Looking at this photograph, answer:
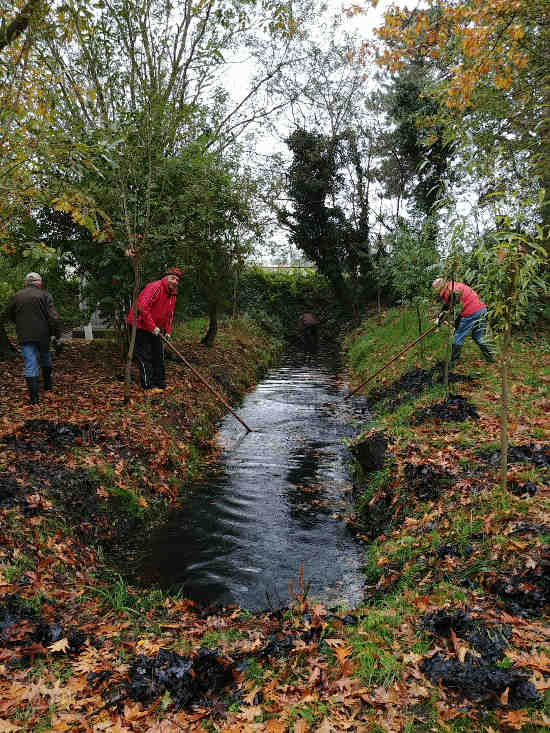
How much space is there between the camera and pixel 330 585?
4.79 m

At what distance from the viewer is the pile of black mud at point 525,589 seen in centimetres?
355

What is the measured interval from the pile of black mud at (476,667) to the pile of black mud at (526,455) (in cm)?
256

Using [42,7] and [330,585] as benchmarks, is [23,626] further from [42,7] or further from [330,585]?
[42,7]

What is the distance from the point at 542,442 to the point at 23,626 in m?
5.83

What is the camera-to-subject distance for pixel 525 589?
12.1 ft

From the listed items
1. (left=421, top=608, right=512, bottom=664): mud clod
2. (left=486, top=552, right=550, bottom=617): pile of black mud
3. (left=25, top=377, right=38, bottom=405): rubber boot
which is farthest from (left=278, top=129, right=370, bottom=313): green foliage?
(left=421, top=608, right=512, bottom=664): mud clod

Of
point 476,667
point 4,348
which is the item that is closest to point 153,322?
point 4,348

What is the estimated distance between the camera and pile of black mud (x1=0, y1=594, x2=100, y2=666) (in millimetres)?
3501

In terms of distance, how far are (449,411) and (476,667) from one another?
502cm

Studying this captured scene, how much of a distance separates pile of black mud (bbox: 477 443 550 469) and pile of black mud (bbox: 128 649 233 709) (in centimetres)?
390

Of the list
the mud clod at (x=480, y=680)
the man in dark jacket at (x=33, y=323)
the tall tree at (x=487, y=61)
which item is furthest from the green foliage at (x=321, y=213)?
the mud clod at (x=480, y=680)

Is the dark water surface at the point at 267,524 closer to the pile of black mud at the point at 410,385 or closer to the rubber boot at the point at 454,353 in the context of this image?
the pile of black mud at the point at 410,385

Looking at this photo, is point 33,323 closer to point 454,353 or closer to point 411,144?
point 454,353

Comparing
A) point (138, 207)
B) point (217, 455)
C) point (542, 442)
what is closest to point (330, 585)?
point (542, 442)
